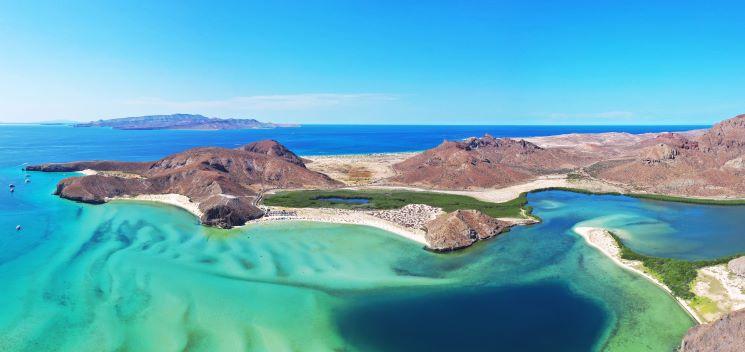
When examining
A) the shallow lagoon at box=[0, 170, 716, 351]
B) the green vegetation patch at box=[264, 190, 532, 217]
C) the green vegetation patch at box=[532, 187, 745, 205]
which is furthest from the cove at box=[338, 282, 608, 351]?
the green vegetation patch at box=[532, 187, 745, 205]

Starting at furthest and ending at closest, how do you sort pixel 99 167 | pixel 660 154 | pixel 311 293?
pixel 99 167
pixel 660 154
pixel 311 293

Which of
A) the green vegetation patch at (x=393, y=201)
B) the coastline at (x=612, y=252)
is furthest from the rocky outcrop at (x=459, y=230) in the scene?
the coastline at (x=612, y=252)

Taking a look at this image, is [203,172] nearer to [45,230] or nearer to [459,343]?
[45,230]

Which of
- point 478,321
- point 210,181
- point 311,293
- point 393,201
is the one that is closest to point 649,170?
point 393,201

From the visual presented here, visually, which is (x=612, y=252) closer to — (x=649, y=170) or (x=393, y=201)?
(x=393, y=201)

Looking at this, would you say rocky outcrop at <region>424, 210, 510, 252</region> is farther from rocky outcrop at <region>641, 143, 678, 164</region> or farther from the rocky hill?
rocky outcrop at <region>641, 143, 678, 164</region>

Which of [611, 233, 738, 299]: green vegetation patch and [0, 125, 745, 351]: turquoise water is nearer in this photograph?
[0, 125, 745, 351]: turquoise water
